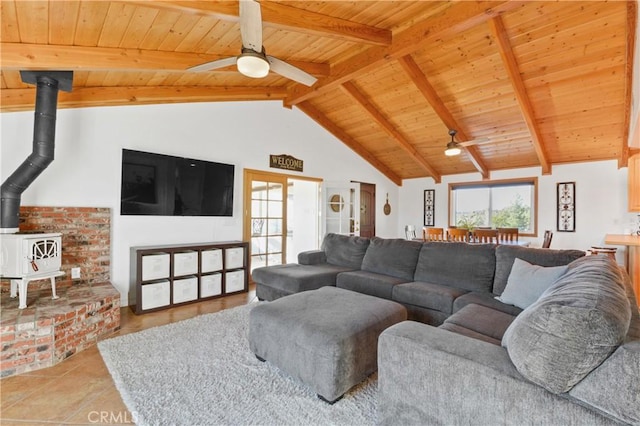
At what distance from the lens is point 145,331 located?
287 centimetres

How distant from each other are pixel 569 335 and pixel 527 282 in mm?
1489

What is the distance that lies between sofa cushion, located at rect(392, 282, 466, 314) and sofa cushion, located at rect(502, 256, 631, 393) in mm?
1546

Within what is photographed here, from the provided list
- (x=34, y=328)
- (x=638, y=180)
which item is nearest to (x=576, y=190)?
(x=638, y=180)

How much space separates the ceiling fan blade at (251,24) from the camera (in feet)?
6.42

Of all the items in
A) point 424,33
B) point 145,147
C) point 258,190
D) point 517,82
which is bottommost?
point 258,190

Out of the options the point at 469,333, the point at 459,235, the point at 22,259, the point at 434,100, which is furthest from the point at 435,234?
the point at 22,259

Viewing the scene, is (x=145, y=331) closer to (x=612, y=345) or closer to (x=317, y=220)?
(x=612, y=345)

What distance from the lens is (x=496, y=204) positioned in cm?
657

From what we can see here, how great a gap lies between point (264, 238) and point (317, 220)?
1400 millimetres

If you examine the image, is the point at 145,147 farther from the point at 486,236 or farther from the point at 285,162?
the point at 486,236

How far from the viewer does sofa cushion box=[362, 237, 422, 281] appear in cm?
338

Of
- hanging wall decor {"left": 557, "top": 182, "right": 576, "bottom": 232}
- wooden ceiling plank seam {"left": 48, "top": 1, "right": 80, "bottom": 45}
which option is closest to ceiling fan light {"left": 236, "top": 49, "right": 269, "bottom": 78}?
wooden ceiling plank seam {"left": 48, "top": 1, "right": 80, "bottom": 45}

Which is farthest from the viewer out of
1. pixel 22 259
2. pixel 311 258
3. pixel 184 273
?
pixel 311 258

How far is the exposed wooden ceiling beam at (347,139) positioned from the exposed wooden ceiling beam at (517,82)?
3134 mm
